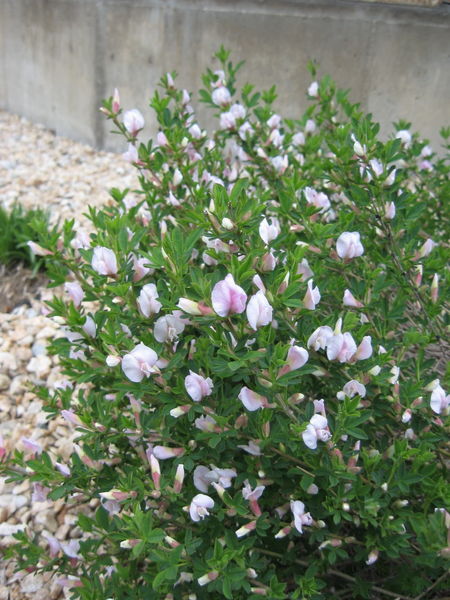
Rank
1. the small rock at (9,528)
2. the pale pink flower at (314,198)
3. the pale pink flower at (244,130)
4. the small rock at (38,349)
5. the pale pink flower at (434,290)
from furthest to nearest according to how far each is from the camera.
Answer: the small rock at (38,349), the pale pink flower at (244,130), the small rock at (9,528), the pale pink flower at (314,198), the pale pink flower at (434,290)

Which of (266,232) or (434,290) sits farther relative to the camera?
(434,290)

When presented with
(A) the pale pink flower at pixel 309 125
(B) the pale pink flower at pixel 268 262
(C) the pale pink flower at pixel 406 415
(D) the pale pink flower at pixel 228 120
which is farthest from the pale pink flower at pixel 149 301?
(A) the pale pink flower at pixel 309 125

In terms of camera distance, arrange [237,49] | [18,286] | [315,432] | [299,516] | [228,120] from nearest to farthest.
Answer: [315,432], [299,516], [228,120], [18,286], [237,49]

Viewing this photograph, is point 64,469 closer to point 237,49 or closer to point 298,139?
point 298,139

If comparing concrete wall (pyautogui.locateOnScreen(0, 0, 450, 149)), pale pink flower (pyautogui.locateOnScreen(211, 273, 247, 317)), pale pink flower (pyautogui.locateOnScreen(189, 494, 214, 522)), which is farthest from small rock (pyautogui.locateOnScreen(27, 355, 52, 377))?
concrete wall (pyautogui.locateOnScreen(0, 0, 450, 149))

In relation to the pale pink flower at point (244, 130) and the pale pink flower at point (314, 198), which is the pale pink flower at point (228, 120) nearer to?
the pale pink flower at point (244, 130)

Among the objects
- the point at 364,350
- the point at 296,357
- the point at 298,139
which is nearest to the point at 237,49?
the point at 298,139
